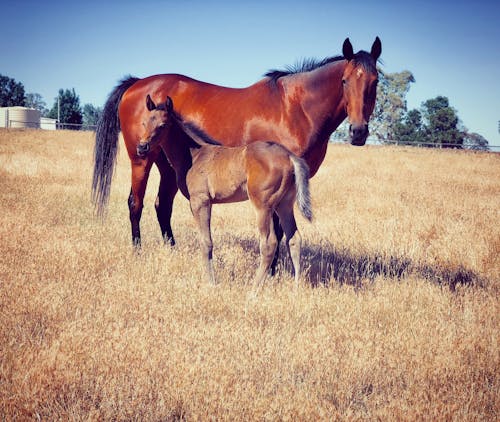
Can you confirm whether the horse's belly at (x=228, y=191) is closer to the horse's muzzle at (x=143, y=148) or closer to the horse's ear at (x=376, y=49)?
the horse's muzzle at (x=143, y=148)

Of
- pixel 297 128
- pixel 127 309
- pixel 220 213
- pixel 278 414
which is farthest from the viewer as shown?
pixel 220 213

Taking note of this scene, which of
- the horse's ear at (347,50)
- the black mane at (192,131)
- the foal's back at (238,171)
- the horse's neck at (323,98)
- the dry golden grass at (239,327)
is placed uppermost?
the horse's ear at (347,50)

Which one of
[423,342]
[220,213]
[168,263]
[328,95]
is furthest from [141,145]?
[220,213]

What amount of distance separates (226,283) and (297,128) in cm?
206

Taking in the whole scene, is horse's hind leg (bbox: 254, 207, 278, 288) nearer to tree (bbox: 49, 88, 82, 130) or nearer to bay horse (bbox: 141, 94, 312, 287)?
bay horse (bbox: 141, 94, 312, 287)

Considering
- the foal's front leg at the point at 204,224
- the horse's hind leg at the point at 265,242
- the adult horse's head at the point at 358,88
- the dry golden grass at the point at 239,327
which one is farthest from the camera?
the foal's front leg at the point at 204,224

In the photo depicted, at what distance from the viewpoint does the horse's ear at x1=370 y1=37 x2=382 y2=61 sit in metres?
5.39

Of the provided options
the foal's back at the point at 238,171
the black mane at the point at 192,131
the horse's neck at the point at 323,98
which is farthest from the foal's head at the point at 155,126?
the horse's neck at the point at 323,98

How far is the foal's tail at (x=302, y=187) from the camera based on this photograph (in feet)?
15.7

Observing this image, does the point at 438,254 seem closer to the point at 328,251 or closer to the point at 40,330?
the point at 328,251

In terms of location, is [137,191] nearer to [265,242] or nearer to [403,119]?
[265,242]

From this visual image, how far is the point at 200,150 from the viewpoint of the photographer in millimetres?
5582

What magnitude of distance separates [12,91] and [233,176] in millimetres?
96425

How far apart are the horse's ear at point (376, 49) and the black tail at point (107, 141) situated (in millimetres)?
4024
